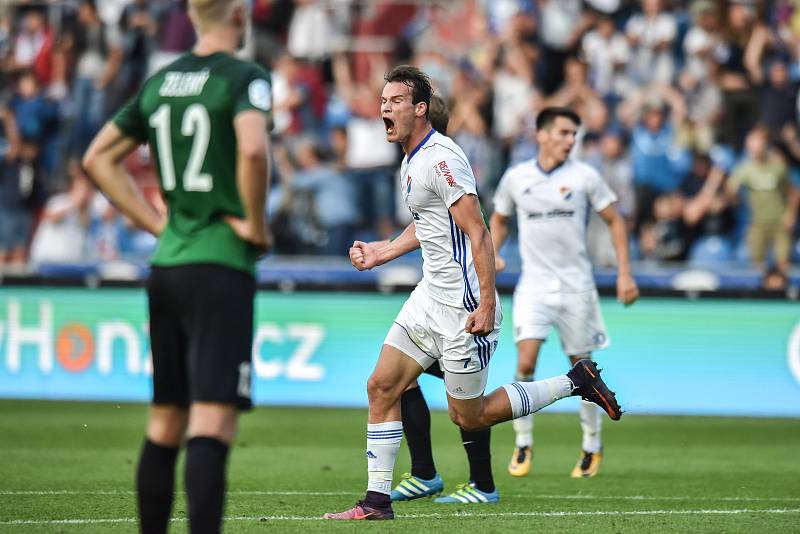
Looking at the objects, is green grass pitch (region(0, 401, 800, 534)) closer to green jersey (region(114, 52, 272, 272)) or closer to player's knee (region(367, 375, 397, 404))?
player's knee (region(367, 375, 397, 404))

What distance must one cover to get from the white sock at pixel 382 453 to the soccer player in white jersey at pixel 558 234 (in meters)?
2.93

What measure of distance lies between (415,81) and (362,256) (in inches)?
40.5

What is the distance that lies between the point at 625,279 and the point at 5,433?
595 cm

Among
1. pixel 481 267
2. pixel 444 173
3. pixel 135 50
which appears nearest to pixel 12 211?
pixel 135 50

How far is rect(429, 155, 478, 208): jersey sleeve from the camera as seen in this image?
7.41 metres

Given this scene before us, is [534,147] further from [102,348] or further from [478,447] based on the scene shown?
[478,447]

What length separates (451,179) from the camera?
7.41 metres

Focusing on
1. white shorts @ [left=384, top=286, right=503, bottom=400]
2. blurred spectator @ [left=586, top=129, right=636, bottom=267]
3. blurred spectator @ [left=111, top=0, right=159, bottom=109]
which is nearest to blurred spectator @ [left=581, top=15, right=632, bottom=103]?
blurred spectator @ [left=586, top=129, right=636, bottom=267]

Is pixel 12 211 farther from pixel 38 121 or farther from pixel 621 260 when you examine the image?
pixel 621 260

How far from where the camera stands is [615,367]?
14836 millimetres

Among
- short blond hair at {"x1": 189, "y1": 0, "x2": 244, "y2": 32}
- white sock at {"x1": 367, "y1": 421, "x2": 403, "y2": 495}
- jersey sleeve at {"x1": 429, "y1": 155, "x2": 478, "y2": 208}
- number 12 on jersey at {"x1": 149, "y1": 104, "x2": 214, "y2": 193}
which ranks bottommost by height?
white sock at {"x1": 367, "y1": 421, "x2": 403, "y2": 495}

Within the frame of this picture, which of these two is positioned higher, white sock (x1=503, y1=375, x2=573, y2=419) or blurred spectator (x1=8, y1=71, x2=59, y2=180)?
blurred spectator (x1=8, y1=71, x2=59, y2=180)

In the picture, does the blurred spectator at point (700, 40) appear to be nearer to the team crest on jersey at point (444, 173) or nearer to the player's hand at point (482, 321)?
the team crest on jersey at point (444, 173)

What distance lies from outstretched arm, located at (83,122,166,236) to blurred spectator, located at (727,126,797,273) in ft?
39.9
